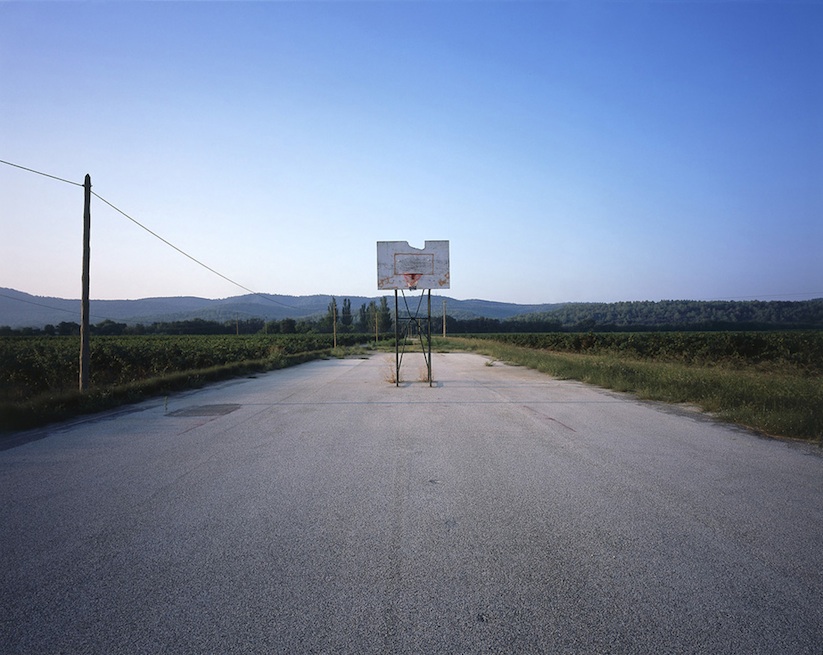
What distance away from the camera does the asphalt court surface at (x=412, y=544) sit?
2.91 m

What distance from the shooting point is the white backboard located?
17.7 meters

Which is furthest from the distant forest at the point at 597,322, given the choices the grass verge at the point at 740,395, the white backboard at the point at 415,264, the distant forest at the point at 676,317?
the grass verge at the point at 740,395

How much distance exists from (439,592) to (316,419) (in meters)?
7.38

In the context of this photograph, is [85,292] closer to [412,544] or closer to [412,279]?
[412,279]

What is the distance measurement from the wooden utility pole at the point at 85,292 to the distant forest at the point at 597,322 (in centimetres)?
3279

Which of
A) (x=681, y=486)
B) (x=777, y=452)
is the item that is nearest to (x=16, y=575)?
(x=681, y=486)

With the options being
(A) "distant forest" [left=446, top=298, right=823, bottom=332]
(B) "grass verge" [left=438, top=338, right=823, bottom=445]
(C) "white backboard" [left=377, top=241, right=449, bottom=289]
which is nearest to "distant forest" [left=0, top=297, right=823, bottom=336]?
(A) "distant forest" [left=446, top=298, right=823, bottom=332]

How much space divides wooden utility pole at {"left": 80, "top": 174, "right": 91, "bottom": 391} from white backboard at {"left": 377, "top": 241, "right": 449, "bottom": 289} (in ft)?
26.8

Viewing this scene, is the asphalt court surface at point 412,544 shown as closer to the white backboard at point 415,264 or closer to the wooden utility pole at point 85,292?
the wooden utility pole at point 85,292

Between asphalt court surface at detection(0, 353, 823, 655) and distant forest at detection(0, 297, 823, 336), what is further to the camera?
distant forest at detection(0, 297, 823, 336)

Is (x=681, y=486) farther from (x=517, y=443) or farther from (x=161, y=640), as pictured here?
(x=161, y=640)

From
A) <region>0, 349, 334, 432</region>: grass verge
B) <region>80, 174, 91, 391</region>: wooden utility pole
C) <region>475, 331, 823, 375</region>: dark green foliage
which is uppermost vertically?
<region>80, 174, 91, 391</region>: wooden utility pole

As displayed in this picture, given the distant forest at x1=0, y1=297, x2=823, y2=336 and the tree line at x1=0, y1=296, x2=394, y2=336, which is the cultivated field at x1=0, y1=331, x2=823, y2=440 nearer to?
the distant forest at x1=0, y1=297, x2=823, y2=336

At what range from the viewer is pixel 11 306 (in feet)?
419
